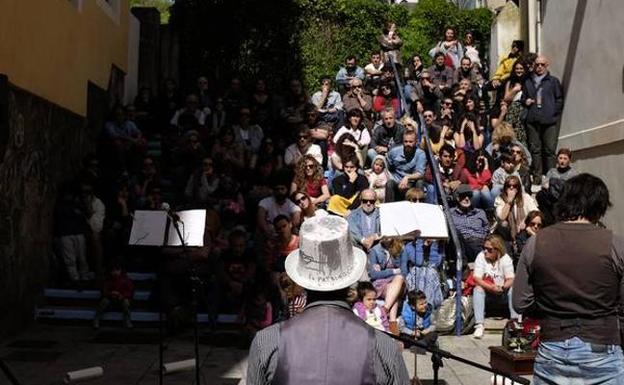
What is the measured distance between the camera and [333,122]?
53.3 feet

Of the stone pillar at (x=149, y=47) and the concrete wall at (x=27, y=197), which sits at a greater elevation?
the stone pillar at (x=149, y=47)

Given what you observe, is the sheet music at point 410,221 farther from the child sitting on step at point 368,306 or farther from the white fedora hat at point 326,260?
the white fedora hat at point 326,260

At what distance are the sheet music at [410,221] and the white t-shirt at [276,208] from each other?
352cm

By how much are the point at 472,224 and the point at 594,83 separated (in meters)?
3.61

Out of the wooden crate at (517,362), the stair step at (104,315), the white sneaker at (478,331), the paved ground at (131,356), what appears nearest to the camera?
the wooden crate at (517,362)

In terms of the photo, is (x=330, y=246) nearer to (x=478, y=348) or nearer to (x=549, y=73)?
(x=478, y=348)

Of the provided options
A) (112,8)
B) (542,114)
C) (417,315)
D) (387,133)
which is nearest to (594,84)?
(542,114)

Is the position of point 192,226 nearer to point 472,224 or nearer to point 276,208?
point 276,208

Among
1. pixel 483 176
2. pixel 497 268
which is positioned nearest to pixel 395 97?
pixel 483 176

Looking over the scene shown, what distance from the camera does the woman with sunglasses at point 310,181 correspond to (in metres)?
12.5

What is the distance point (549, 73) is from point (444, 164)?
333 centimetres

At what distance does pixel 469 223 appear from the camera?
11633 millimetres

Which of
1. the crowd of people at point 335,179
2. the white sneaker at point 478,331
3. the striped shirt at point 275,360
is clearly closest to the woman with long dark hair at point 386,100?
the crowd of people at point 335,179

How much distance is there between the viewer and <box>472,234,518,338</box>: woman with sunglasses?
10.1m
